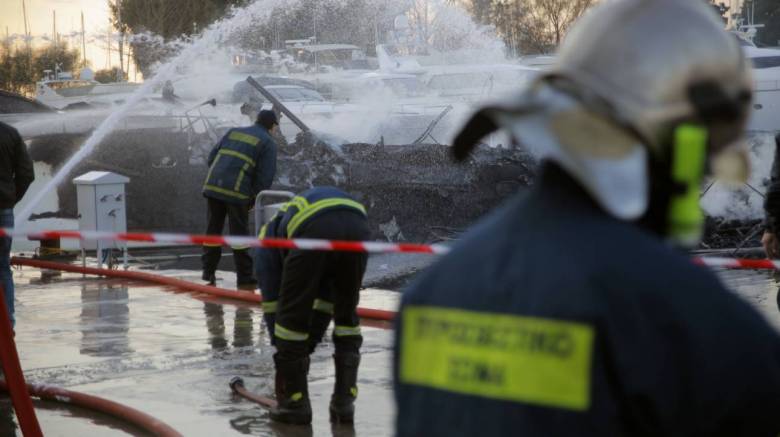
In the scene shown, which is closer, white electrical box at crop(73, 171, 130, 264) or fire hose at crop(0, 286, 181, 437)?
fire hose at crop(0, 286, 181, 437)

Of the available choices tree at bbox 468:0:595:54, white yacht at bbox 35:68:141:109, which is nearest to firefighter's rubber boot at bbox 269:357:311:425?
white yacht at bbox 35:68:141:109

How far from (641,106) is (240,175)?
366 inches

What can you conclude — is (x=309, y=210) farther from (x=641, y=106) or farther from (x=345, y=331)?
(x=641, y=106)

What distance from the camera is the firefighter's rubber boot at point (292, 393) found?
5.79 meters


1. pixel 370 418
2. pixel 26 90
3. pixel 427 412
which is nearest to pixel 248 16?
pixel 370 418

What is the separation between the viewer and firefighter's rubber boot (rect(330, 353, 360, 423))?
5941 millimetres

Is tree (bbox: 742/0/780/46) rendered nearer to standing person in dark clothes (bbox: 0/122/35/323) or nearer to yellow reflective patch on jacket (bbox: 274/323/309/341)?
standing person in dark clothes (bbox: 0/122/35/323)

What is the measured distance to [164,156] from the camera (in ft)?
63.3

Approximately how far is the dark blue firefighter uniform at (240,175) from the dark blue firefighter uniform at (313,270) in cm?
481

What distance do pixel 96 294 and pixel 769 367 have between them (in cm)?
971

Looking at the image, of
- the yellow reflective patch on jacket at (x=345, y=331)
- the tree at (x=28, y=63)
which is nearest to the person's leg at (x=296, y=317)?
the yellow reflective patch on jacket at (x=345, y=331)

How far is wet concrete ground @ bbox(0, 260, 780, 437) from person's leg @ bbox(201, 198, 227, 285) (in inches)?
15.8

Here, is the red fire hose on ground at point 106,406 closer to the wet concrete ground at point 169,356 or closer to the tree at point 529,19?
the wet concrete ground at point 169,356

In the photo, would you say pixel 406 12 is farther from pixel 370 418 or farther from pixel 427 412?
pixel 427 412
